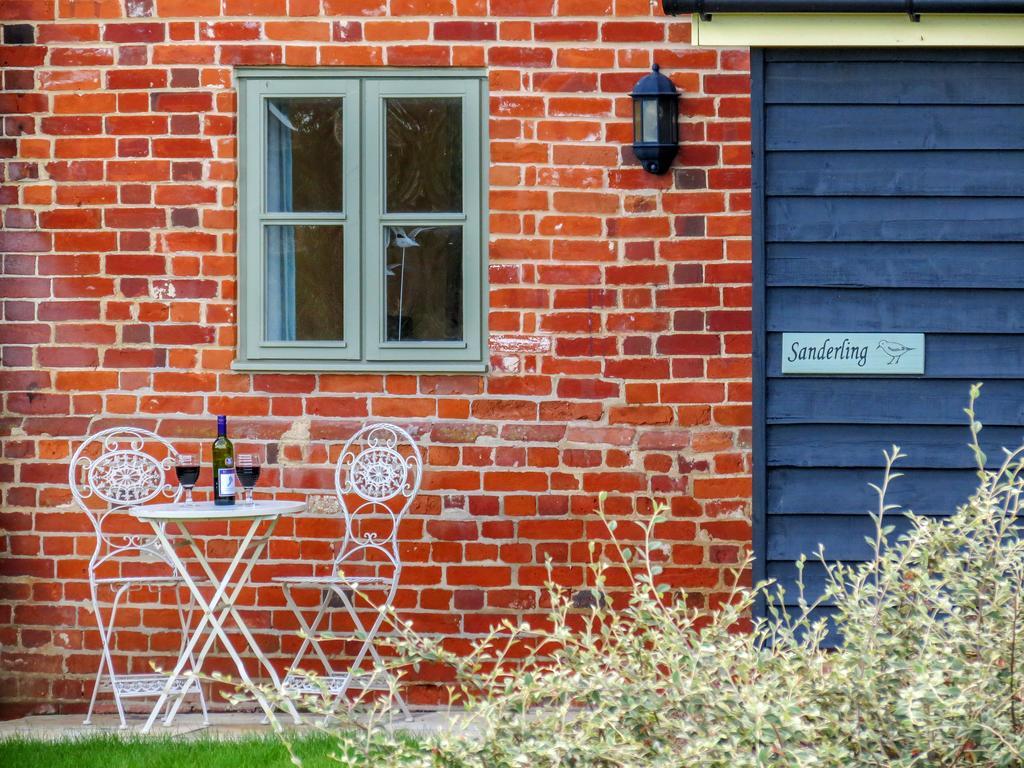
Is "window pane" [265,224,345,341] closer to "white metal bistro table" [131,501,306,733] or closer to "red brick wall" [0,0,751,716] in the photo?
"red brick wall" [0,0,751,716]

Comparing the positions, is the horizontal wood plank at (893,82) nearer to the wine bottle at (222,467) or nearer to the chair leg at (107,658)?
the wine bottle at (222,467)

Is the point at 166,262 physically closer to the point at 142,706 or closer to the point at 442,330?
the point at 442,330

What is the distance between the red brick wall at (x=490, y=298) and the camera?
17.6 ft

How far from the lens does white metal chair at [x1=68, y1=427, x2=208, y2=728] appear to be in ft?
17.0

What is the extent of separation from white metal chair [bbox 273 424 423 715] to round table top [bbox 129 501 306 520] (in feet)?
0.97

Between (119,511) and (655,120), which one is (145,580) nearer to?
(119,511)

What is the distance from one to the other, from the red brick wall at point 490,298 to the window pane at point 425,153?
179mm

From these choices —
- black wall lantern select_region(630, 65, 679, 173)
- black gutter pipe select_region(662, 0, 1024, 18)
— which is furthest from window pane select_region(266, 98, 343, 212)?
black gutter pipe select_region(662, 0, 1024, 18)

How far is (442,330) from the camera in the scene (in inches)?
216

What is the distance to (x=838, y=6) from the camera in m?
5.23

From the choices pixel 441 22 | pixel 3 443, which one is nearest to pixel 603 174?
pixel 441 22

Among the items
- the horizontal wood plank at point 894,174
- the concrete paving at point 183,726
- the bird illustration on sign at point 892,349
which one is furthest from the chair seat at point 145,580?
the bird illustration on sign at point 892,349

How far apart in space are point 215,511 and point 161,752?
0.82 m

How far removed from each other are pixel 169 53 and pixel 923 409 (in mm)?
3293
